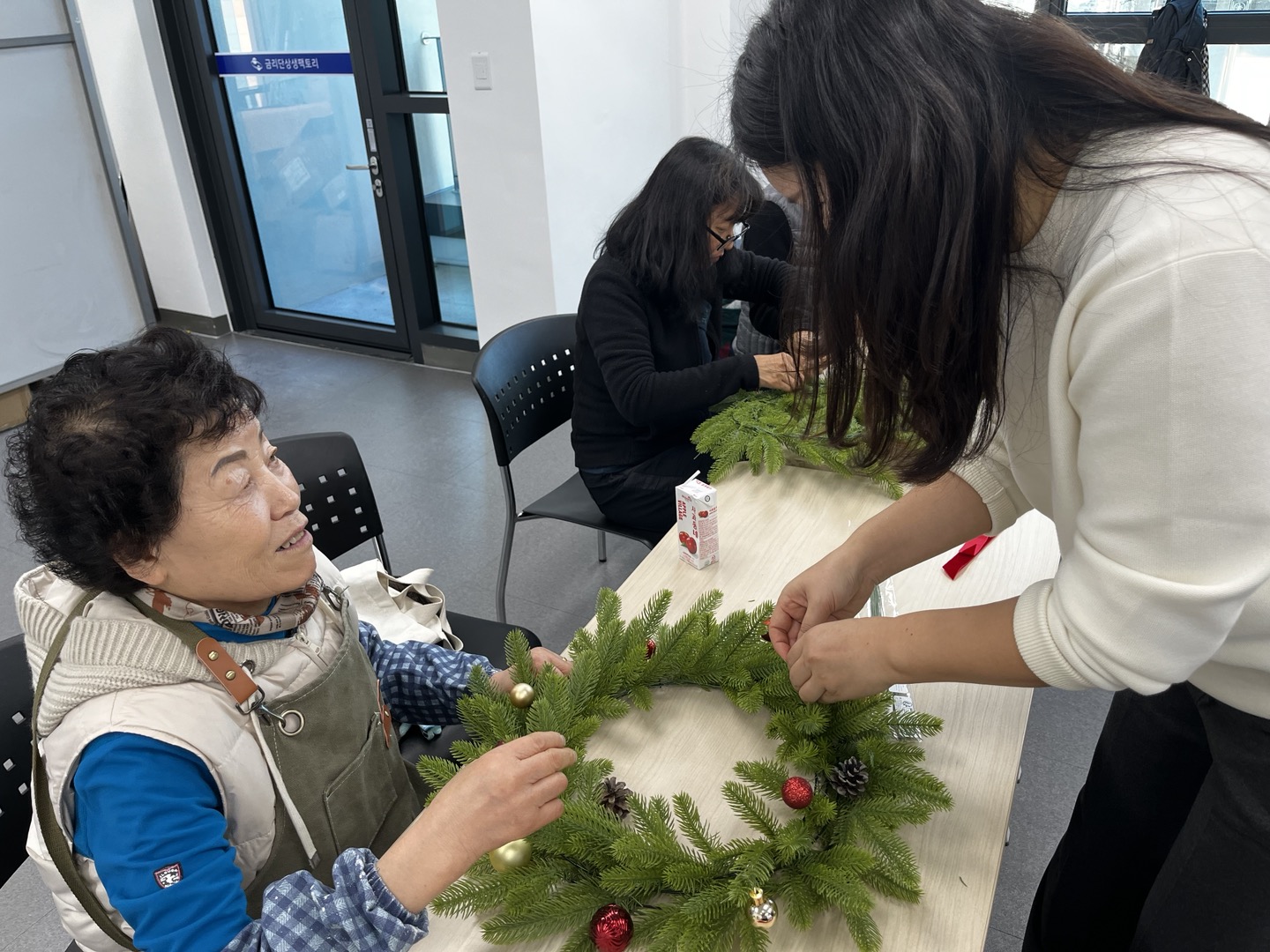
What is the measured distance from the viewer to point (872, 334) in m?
0.83

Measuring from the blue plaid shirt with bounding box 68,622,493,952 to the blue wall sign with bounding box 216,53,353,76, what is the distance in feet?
13.9

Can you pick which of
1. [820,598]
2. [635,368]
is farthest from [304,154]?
[820,598]

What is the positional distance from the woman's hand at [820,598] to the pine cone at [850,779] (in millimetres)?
167

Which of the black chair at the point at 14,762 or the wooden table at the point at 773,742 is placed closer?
the wooden table at the point at 773,742

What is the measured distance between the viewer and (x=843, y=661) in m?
1.05

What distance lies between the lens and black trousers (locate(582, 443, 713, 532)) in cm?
228

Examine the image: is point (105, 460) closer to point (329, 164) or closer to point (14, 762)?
point (14, 762)

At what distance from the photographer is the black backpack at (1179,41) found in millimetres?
3705

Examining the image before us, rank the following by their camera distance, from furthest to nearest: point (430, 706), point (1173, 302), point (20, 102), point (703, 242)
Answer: point (20, 102) → point (703, 242) → point (430, 706) → point (1173, 302)

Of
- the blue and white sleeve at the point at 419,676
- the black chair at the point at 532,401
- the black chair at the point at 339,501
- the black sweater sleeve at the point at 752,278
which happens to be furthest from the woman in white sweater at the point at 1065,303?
the black sweater sleeve at the point at 752,278

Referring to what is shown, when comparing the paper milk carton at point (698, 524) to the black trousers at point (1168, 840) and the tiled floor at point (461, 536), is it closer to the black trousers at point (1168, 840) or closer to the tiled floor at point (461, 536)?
the black trousers at point (1168, 840)

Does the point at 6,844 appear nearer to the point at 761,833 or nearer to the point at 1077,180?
the point at 761,833

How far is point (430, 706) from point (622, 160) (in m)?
3.28

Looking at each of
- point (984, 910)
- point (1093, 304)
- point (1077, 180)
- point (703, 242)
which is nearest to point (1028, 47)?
point (1077, 180)
